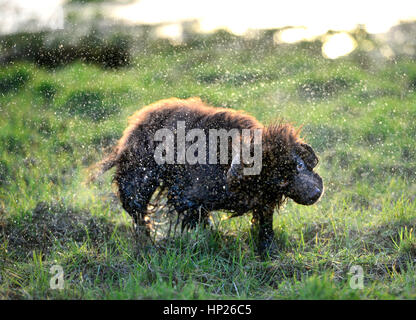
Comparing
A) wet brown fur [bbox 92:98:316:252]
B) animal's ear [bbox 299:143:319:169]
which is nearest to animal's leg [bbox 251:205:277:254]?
wet brown fur [bbox 92:98:316:252]

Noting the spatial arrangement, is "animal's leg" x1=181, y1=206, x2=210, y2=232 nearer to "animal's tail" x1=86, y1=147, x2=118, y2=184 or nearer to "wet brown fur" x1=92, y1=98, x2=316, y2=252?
"wet brown fur" x1=92, y1=98, x2=316, y2=252

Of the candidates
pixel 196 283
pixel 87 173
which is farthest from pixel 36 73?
pixel 196 283

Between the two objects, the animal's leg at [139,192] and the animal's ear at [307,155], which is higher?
the animal's ear at [307,155]

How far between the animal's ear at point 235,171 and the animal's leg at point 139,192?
774 mm

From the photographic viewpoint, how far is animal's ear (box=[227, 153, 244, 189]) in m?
3.72

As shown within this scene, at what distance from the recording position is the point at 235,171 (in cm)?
372

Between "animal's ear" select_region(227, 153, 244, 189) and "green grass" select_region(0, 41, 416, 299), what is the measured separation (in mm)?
579

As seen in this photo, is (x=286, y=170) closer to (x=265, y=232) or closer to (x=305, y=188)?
(x=305, y=188)

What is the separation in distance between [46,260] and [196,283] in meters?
1.29

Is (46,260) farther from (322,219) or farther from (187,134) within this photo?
(322,219)

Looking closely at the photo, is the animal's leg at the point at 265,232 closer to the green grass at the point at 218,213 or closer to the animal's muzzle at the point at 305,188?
the green grass at the point at 218,213

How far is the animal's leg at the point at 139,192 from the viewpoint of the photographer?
4258mm

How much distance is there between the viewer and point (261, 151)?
3777 mm

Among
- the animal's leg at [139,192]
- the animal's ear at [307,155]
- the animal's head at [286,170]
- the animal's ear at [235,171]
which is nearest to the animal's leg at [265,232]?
the animal's head at [286,170]
